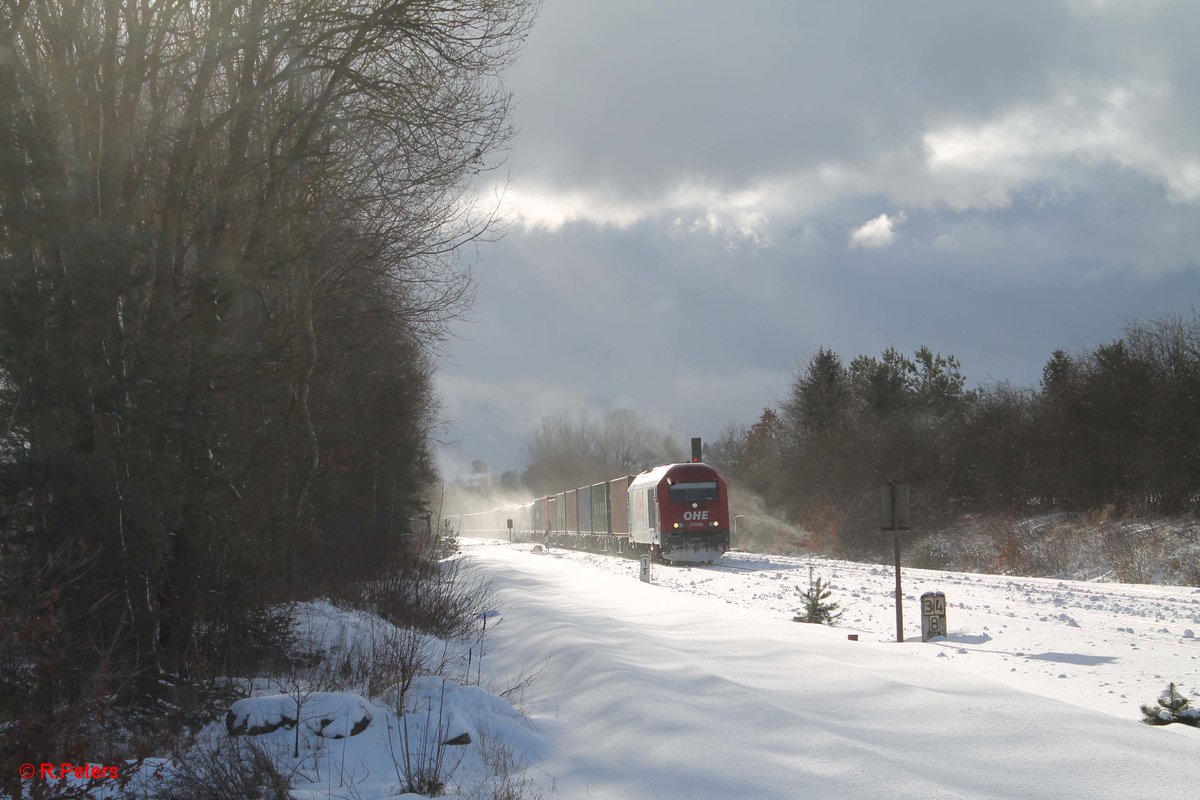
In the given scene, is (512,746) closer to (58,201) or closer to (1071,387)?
(58,201)

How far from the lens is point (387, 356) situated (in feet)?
85.4

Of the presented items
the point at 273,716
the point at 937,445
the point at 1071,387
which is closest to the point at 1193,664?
the point at 273,716

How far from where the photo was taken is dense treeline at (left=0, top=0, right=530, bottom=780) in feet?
23.5

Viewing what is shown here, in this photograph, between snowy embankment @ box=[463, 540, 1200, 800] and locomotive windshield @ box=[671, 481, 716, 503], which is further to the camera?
locomotive windshield @ box=[671, 481, 716, 503]

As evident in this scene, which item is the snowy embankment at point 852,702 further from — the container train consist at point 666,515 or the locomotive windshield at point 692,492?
the locomotive windshield at point 692,492

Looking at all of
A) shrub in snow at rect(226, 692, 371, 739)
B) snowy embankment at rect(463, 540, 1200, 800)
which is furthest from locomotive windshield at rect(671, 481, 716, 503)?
shrub in snow at rect(226, 692, 371, 739)

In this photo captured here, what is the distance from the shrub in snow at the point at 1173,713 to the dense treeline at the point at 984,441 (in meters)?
24.0

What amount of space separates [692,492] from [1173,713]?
2618 cm

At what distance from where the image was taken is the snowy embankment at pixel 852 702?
234 inches

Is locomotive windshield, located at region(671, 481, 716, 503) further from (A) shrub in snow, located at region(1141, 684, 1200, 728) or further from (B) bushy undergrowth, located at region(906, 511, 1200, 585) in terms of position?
(A) shrub in snow, located at region(1141, 684, 1200, 728)

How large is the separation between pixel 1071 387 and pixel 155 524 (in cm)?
3449

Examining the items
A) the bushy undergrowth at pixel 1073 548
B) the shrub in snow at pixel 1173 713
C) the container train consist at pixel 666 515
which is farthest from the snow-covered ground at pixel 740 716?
the container train consist at pixel 666 515

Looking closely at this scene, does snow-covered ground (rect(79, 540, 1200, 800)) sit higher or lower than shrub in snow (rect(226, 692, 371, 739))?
lower

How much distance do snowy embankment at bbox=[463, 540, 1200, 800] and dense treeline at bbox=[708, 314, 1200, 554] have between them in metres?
16.6
